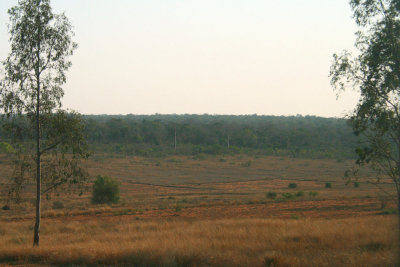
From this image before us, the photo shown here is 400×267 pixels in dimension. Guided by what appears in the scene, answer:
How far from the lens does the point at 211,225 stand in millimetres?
18391

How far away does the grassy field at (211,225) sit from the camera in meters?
10.4

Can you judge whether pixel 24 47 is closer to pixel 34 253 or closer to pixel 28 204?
pixel 34 253

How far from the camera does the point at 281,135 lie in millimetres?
118500

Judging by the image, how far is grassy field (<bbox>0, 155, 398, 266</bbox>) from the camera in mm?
10422

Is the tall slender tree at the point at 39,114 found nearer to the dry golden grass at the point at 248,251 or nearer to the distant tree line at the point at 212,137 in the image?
the dry golden grass at the point at 248,251

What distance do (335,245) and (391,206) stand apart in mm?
17968

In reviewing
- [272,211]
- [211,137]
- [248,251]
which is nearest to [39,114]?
[248,251]

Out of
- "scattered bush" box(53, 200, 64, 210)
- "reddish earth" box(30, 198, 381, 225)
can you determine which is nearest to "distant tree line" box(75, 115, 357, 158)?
"scattered bush" box(53, 200, 64, 210)

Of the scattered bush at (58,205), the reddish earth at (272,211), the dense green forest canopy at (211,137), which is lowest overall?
the scattered bush at (58,205)

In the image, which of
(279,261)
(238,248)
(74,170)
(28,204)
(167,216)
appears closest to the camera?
(279,261)

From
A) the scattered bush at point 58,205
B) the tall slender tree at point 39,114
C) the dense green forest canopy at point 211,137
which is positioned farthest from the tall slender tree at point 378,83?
the dense green forest canopy at point 211,137

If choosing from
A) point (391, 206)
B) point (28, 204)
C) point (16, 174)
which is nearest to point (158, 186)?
point (28, 204)

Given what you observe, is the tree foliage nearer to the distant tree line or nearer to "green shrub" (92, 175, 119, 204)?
"green shrub" (92, 175, 119, 204)

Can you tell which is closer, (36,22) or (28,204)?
(36,22)
